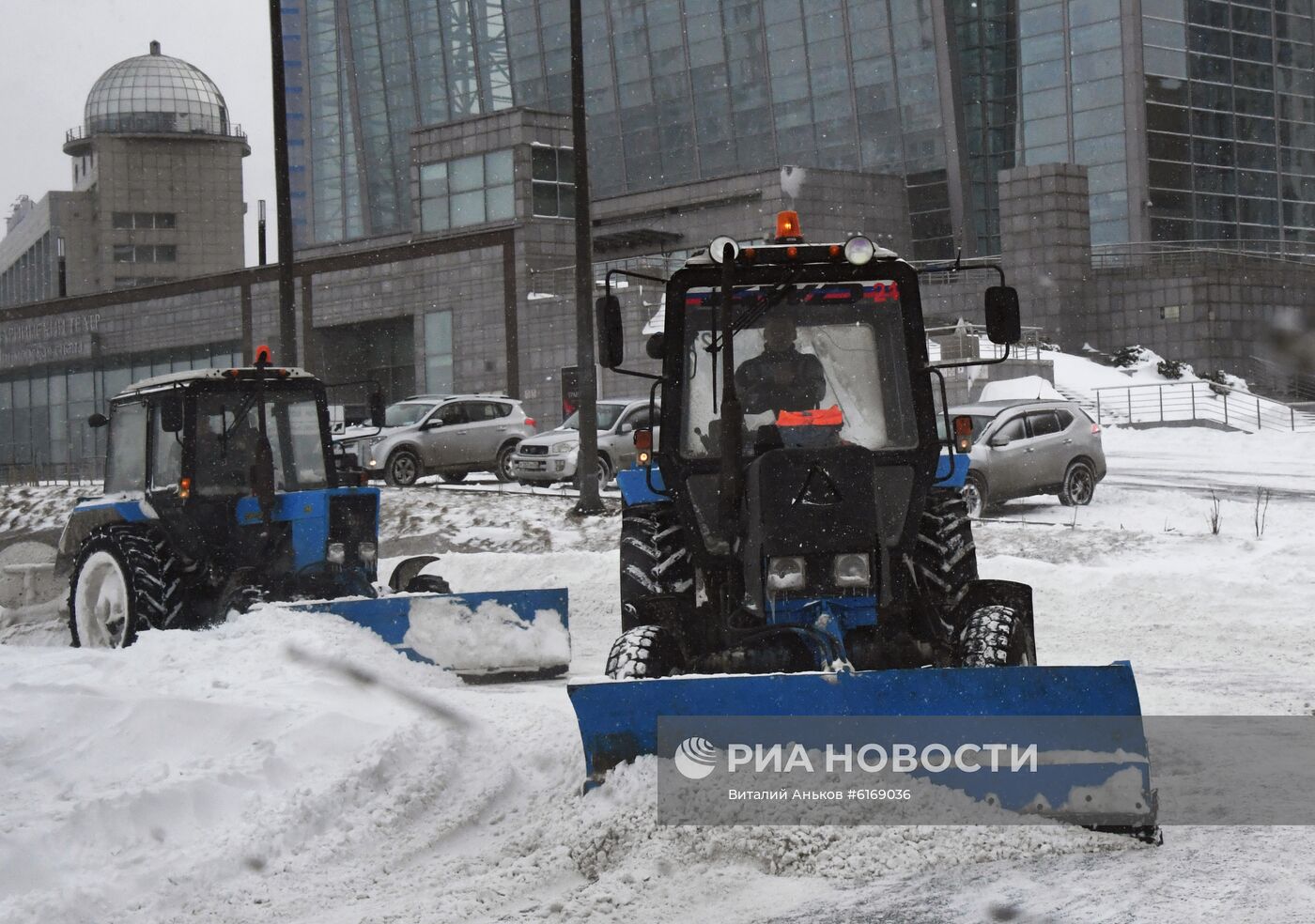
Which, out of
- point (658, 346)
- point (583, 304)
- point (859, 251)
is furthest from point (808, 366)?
point (583, 304)

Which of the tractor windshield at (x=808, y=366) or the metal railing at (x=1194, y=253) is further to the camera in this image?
the metal railing at (x=1194, y=253)

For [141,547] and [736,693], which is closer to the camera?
[736,693]

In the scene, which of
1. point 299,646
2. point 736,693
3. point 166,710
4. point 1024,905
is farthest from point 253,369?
point 1024,905

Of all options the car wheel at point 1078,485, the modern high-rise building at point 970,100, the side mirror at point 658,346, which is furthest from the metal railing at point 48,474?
the side mirror at point 658,346

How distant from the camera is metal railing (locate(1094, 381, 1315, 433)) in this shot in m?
32.6

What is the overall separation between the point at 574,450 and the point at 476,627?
14.9 meters

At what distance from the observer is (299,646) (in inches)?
369

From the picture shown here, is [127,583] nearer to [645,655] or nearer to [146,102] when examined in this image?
[645,655]

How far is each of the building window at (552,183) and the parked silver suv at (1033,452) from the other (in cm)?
2254

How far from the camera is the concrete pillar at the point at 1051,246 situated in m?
39.8

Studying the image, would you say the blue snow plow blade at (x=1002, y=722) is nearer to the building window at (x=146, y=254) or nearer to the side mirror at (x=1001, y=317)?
the side mirror at (x=1001, y=317)

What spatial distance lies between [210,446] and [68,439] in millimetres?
48003

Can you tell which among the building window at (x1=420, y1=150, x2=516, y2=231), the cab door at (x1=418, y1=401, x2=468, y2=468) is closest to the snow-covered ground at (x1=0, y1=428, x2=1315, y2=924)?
the cab door at (x1=418, y1=401, x2=468, y2=468)

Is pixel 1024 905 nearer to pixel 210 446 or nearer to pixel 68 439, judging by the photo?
pixel 210 446
